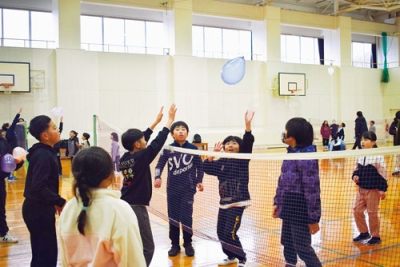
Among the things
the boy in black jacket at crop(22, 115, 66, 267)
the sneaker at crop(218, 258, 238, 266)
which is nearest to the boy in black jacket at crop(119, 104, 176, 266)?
the boy in black jacket at crop(22, 115, 66, 267)

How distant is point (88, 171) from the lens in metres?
1.99

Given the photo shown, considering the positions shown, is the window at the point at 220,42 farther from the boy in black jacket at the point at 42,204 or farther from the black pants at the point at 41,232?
the black pants at the point at 41,232

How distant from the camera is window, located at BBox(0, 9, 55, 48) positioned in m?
18.4

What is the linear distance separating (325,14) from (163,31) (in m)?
11.3

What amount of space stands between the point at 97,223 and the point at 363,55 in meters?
29.4

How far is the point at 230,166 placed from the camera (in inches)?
167

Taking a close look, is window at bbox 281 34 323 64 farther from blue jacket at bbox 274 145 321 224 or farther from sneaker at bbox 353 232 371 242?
blue jacket at bbox 274 145 321 224

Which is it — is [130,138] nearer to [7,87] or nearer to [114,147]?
[114,147]

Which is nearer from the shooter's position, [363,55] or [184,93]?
[184,93]

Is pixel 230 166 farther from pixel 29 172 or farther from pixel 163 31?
pixel 163 31

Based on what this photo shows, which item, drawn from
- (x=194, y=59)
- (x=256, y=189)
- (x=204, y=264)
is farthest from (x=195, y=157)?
(x=194, y=59)

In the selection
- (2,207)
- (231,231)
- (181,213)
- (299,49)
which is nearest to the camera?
(231,231)

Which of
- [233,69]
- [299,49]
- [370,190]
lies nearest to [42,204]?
[370,190]

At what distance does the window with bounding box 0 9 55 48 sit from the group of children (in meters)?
16.2
